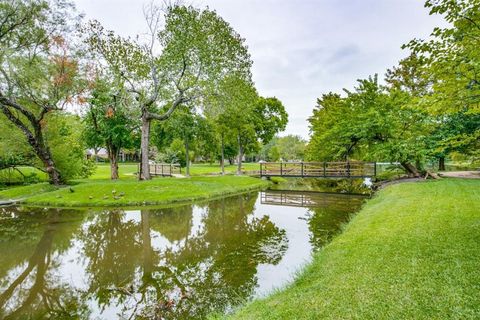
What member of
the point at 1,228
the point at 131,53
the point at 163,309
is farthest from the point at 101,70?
the point at 163,309

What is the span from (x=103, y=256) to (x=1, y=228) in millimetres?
6909

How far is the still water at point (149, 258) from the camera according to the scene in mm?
5652

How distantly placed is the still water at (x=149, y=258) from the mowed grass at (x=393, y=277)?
1.28m

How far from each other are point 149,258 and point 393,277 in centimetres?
644

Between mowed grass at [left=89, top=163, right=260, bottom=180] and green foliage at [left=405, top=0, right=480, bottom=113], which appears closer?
green foliage at [left=405, top=0, right=480, bottom=113]

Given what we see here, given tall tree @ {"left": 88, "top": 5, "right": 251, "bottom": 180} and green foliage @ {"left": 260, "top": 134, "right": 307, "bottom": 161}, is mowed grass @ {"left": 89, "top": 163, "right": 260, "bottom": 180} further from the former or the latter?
green foliage @ {"left": 260, "top": 134, "right": 307, "bottom": 161}

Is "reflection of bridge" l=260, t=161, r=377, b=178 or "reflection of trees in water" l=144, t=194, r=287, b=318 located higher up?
"reflection of bridge" l=260, t=161, r=377, b=178

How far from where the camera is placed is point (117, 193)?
17047 millimetres

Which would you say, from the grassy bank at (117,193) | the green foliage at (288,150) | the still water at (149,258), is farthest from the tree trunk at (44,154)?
the green foliage at (288,150)

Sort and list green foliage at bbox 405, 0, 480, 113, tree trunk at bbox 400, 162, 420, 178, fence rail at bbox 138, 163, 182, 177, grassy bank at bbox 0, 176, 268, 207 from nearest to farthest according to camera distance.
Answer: green foliage at bbox 405, 0, 480, 113 < grassy bank at bbox 0, 176, 268, 207 < tree trunk at bbox 400, 162, 420, 178 < fence rail at bbox 138, 163, 182, 177

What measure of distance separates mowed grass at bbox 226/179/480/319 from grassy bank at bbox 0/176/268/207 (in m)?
12.3

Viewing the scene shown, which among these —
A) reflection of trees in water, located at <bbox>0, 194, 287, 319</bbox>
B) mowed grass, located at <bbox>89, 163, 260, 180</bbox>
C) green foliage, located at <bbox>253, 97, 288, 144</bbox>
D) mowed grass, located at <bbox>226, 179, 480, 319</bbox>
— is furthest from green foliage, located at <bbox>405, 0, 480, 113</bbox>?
mowed grass, located at <bbox>89, 163, 260, 180</bbox>

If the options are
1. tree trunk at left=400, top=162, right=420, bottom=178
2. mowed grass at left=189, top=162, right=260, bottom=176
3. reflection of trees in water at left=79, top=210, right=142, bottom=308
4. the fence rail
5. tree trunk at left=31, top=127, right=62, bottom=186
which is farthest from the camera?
mowed grass at left=189, top=162, right=260, bottom=176

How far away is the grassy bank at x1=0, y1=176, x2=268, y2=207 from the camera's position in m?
16.3
